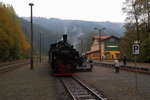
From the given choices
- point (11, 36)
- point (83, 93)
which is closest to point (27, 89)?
point (83, 93)

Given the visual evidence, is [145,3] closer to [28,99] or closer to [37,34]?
[28,99]

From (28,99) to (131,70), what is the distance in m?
14.8

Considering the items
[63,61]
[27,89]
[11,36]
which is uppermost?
[11,36]

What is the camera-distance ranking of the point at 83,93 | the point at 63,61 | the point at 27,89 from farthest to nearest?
the point at 63,61 → the point at 27,89 → the point at 83,93

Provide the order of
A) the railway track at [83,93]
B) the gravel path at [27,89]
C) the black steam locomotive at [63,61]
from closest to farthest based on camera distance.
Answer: the railway track at [83,93], the gravel path at [27,89], the black steam locomotive at [63,61]

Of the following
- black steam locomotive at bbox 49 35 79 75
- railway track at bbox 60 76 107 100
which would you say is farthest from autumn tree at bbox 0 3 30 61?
railway track at bbox 60 76 107 100

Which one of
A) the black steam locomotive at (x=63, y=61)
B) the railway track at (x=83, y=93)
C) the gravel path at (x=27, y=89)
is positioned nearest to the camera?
the railway track at (x=83, y=93)

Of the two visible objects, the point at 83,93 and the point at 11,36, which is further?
the point at 11,36

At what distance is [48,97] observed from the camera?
8766mm

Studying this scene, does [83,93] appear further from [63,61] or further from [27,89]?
[63,61]

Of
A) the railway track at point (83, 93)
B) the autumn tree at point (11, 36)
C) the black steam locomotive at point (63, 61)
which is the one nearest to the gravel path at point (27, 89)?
the railway track at point (83, 93)

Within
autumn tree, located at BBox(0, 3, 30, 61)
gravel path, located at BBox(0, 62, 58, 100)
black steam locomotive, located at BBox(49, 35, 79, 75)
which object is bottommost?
gravel path, located at BBox(0, 62, 58, 100)

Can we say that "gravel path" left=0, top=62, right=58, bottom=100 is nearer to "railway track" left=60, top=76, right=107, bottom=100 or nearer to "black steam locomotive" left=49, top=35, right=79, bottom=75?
"railway track" left=60, top=76, right=107, bottom=100

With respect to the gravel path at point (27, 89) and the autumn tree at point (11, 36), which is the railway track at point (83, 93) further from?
the autumn tree at point (11, 36)
